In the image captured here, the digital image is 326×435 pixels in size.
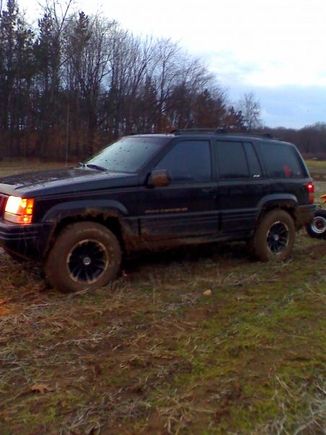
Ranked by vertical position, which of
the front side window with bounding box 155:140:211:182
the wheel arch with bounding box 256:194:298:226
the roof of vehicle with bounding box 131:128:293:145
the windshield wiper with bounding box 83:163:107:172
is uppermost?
the roof of vehicle with bounding box 131:128:293:145

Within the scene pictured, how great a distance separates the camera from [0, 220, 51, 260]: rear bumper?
538 centimetres

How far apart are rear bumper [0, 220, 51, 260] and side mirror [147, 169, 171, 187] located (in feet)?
4.40

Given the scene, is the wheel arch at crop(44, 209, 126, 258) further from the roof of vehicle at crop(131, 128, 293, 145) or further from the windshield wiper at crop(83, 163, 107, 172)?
the roof of vehicle at crop(131, 128, 293, 145)

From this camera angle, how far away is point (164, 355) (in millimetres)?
4016

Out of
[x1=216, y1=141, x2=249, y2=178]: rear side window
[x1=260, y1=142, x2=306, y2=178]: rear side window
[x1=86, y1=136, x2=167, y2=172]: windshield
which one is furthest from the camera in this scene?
[x1=260, y1=142, x2=306, y2=178]: rear side window

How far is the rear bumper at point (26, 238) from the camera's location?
17.6 feet

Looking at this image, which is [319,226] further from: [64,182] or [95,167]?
[64,182]

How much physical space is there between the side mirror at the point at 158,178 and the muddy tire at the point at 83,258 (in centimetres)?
78

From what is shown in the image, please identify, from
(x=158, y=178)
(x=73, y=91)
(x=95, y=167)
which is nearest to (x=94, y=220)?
(x=158, y=178)

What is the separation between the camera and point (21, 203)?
5414 mm

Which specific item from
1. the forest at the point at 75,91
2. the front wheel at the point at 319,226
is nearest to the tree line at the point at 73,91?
the forest at the point at 75,91

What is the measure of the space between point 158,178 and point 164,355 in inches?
101

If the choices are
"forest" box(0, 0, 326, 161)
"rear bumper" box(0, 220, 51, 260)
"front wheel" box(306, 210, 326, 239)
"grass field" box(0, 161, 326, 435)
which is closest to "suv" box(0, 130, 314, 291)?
"rear bumper" box(0, 220, 51, 260)

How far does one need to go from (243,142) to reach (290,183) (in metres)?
1.02
